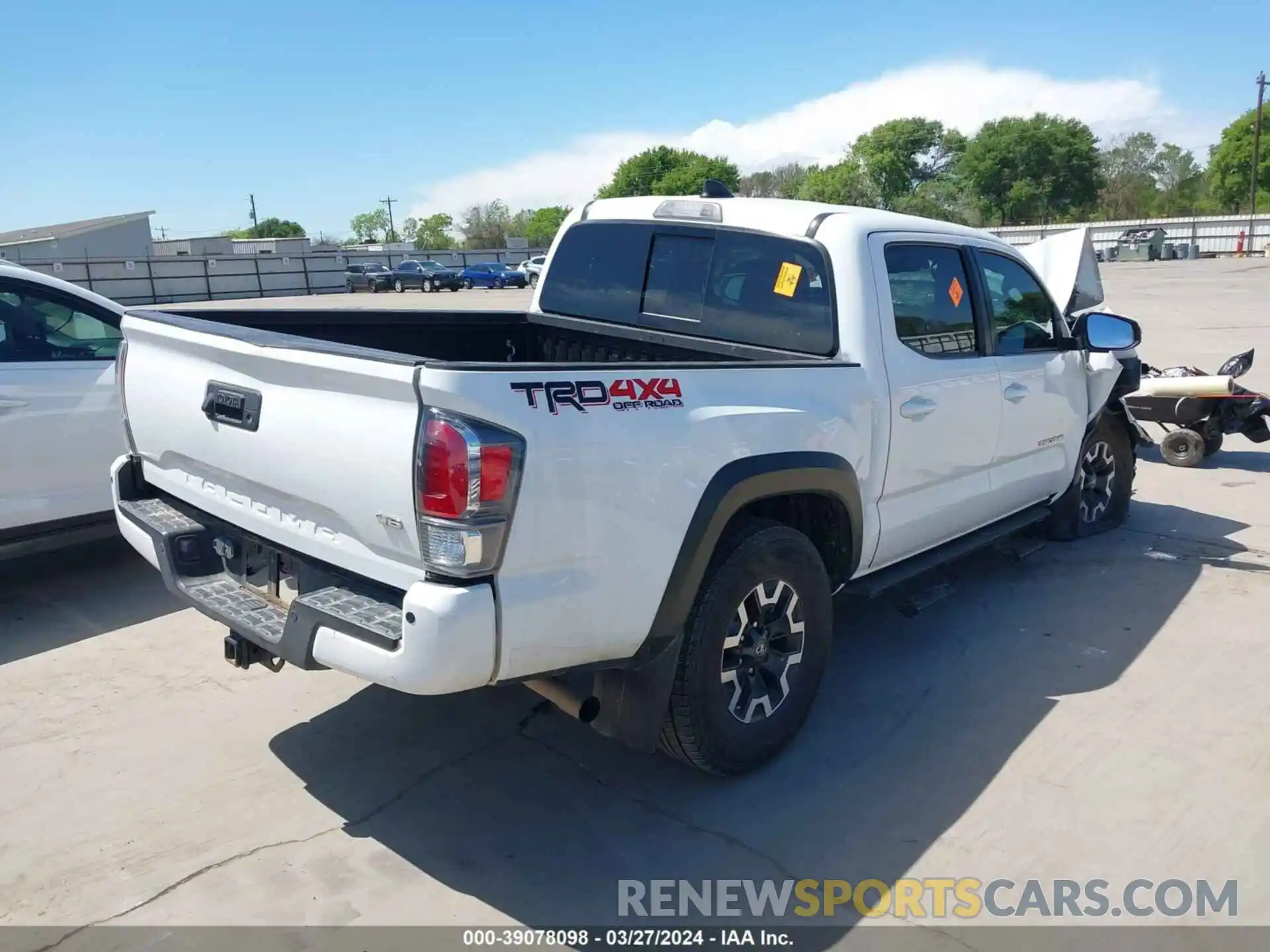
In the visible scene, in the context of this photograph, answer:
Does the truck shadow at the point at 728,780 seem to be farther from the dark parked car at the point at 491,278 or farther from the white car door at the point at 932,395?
the dark parked car at the point at 491,278

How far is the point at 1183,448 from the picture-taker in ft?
26.3

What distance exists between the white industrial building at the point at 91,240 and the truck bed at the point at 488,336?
211 feet

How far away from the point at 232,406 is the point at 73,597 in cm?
297

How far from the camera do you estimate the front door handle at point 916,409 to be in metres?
3.94

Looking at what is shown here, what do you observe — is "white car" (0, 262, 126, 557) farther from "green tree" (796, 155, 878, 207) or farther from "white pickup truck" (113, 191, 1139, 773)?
"green tree" (796, 155, 878, 207)

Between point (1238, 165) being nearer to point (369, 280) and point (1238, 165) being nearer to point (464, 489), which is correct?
point (369, 280)

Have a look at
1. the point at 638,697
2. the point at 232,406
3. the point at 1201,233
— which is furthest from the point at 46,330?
the point at 1201,233

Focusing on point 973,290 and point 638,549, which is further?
point 973,290

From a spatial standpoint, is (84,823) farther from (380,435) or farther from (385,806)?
(380,435)

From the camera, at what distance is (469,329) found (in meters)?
5.00

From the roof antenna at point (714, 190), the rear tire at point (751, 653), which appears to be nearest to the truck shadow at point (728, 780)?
the rear tire at point (751, 653)

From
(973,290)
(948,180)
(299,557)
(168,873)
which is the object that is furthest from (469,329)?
(948,180)

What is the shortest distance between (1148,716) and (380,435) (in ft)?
10.7

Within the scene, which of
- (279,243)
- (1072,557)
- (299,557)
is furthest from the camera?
(279,243)
